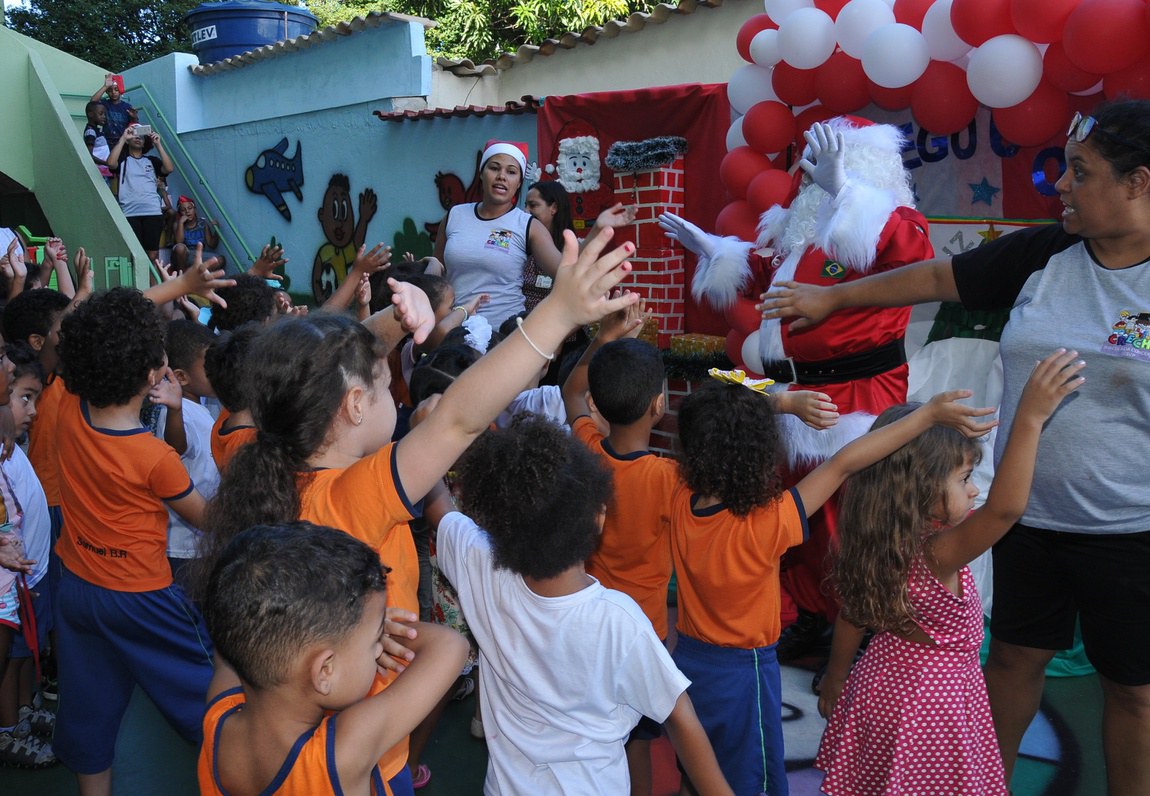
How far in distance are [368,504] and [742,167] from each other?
340cm

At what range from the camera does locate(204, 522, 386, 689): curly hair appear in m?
1.32

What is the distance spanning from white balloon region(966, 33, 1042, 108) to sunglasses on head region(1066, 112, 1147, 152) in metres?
1.48

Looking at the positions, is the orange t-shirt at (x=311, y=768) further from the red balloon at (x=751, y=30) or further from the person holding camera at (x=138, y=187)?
the person holding camera at (x=138, y=187)

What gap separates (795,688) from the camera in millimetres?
3357

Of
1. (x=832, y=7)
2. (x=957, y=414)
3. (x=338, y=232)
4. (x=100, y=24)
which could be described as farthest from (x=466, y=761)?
(x=100, y=24)

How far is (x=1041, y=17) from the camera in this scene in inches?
135

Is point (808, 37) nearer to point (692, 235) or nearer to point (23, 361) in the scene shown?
point (692, 235)

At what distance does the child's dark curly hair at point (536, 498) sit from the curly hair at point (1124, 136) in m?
1.35

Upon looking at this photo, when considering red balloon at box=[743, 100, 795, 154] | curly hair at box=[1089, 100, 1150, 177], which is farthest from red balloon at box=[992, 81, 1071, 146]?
curly hair at box=[1089, 100, 1150, 177]

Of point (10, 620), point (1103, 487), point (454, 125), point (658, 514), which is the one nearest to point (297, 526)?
point (658, 514)

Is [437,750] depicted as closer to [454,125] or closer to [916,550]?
[916,550]

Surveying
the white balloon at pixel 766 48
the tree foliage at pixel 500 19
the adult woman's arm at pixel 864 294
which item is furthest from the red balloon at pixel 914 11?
the tree foliage at pixel 500 19

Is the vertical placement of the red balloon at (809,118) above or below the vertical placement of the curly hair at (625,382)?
above

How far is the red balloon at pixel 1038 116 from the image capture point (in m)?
3.63
